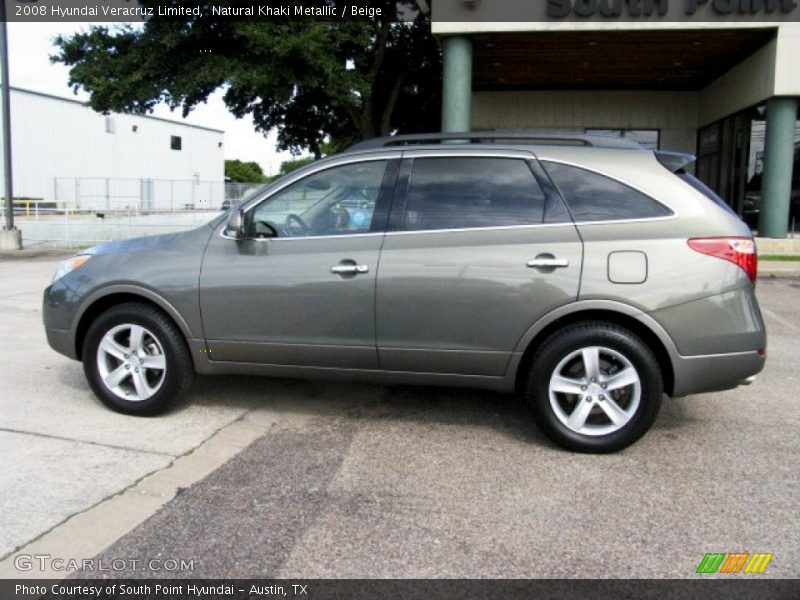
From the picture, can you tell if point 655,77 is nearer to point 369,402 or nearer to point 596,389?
point 369,402

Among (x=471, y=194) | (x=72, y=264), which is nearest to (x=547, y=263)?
(x=471, y=194)

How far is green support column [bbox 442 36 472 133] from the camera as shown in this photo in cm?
1434

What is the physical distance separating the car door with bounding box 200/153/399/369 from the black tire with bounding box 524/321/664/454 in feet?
3.37

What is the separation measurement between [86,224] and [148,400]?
55.5ft

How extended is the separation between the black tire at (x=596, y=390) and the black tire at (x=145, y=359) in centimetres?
223

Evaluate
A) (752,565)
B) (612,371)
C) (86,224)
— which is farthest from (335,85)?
(752,565)

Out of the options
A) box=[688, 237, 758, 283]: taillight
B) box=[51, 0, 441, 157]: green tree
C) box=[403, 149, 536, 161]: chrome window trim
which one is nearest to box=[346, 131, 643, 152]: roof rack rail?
box=[403, 149, 536, 161]: chrome window trim

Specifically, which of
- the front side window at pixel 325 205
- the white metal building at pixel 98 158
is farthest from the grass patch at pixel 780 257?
the white metal building at pixel 98 158

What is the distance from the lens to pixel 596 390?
13.2 feet

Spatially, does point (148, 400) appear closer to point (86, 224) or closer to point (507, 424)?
point (507, 424)

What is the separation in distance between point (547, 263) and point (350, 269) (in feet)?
3.80

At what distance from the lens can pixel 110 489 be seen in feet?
11.7

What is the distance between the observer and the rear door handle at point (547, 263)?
3.99 m

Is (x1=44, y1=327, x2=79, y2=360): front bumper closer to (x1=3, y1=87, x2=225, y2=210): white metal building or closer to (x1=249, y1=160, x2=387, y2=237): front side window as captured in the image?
(x1=249, y1=160, x2=387, y2=237): front side window
